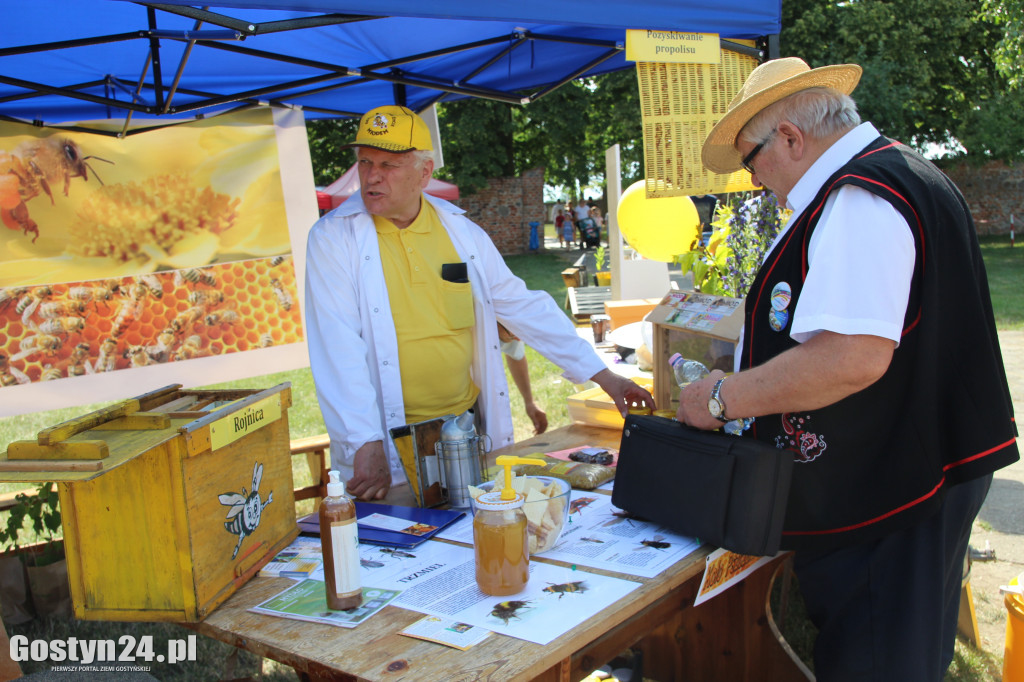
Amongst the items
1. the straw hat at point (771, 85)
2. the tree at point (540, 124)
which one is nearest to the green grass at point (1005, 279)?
the straw hat at point (771, 85)

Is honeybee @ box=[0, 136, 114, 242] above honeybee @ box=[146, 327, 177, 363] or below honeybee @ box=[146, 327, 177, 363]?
above

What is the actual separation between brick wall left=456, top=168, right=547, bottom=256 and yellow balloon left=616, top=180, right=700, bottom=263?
722 inches

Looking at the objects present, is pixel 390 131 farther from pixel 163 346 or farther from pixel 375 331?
pixel 163 346

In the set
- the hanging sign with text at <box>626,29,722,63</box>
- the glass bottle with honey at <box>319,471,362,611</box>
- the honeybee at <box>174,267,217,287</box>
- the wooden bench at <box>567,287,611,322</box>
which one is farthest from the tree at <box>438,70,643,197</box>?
the glass bottle with honey at <box>319,471,362,611</box>

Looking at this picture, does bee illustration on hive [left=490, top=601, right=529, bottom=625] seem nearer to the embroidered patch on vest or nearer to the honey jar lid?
the honey jar lid

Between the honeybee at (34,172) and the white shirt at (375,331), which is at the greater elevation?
the honeybee at (34,172)

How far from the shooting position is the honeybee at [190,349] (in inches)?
169

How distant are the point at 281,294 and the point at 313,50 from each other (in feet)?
5.26

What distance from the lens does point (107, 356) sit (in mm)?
4082

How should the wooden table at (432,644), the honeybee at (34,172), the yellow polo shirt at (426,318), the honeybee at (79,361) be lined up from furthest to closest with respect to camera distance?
the honeybee at (79,361)
the honeybee at (34,172)
the yellow polo shirt at (426,318)
the wooden table at (432,644)

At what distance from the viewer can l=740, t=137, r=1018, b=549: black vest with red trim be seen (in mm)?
1533

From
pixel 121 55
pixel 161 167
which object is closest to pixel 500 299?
pixel 121 55

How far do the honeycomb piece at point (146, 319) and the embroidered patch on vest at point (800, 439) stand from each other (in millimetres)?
3480

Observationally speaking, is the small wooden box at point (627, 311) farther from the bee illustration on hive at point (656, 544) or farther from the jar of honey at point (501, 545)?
the jar of honey at point (501, 545)
